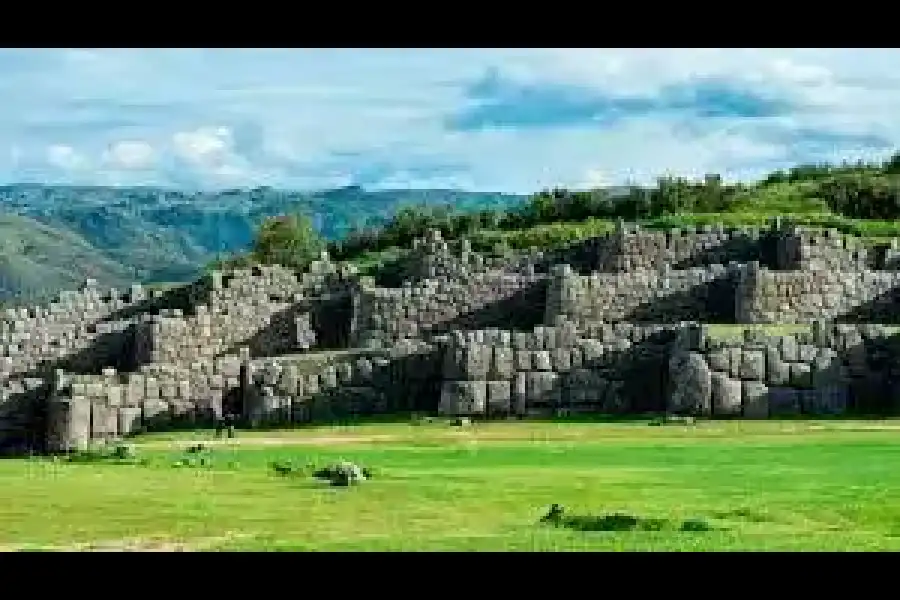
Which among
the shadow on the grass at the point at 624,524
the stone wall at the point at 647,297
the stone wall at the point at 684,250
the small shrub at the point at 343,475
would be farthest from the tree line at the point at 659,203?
the shadow on the grass at the point at 624,524

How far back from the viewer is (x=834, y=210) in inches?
2073

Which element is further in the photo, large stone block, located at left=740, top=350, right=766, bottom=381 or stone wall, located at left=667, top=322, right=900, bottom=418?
large stone block, located at left=740, top=350, right=766, bottom=381

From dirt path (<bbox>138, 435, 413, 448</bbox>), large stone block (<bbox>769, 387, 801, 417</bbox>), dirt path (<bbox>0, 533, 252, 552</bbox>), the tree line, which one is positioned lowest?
dirt path (<bbox>0, 533, 252, 552</bbox>)

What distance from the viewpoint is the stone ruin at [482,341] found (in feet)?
81.9

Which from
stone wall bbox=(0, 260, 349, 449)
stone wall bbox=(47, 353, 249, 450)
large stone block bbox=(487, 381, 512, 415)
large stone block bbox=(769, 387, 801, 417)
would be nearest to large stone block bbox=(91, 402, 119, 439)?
stone wall bbox=(47, 353, 249, 450)

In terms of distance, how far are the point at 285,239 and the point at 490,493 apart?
71.0 meters

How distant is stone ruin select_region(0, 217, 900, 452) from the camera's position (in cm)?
2497

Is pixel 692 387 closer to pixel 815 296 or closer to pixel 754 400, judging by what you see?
pixel 754 400

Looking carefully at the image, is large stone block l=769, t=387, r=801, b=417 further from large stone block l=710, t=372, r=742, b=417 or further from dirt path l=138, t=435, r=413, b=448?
dirt path l=138, t=435, r=413, b=448

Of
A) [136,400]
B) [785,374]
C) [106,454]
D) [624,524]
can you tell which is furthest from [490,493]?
[136,400]

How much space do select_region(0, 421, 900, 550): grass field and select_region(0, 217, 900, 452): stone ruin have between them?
2.20 m

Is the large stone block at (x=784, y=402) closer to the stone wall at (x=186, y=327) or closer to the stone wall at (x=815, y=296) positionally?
the stone wall at (x=815, y=296)

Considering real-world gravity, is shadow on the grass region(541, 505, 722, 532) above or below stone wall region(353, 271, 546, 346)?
below
